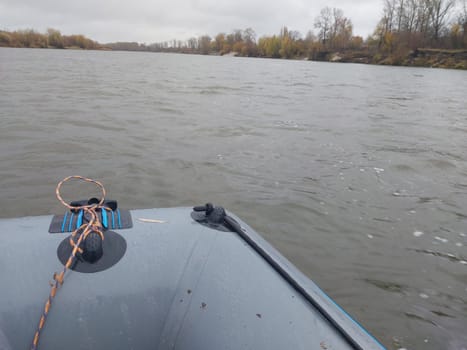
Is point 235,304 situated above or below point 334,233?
above

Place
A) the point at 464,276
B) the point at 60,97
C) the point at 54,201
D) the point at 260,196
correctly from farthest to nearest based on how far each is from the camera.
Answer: the point at 60,97 < the point at 260,196 < the point at 54,201 < the point at 464,276

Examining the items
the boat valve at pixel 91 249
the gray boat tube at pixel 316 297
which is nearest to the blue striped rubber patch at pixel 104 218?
the boat valve at pixel 91 249

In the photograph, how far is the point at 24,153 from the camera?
4.61 meters

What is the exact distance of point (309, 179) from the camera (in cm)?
429

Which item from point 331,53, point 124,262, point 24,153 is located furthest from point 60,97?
point 331,53

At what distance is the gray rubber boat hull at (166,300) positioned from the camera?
4.06 feet

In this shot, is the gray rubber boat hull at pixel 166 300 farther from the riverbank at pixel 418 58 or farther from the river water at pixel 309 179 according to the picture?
the riverbank at pixel 418 58

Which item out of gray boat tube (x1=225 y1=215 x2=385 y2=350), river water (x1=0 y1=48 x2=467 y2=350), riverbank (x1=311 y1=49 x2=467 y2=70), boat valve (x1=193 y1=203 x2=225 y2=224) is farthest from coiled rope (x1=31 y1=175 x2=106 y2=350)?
riverbank (x1=311 y1=49 x2=467 y2=70)

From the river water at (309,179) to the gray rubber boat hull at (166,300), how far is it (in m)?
1.15

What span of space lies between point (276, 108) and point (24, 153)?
5573 mm

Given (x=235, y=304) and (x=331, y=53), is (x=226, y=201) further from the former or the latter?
(x=331, y=53)

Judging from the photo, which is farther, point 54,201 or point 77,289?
point 54,201

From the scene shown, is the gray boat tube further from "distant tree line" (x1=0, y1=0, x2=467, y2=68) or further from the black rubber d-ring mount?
"distant tree line" (x1=0, y1=0, x2=467, y2=68)

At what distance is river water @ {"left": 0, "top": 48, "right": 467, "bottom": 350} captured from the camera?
2.57 metres
